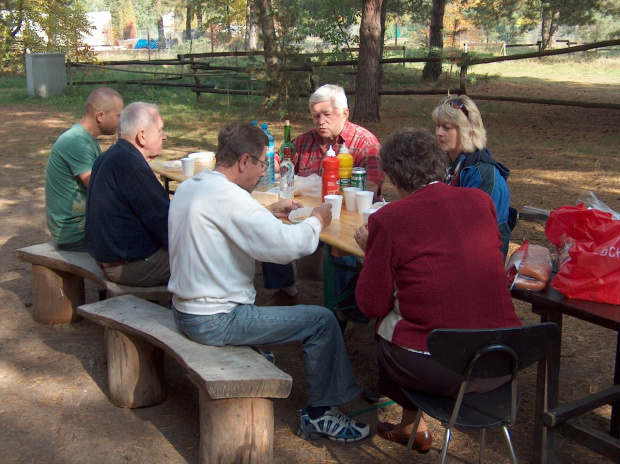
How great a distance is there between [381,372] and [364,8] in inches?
380

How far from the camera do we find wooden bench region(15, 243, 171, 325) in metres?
4.16

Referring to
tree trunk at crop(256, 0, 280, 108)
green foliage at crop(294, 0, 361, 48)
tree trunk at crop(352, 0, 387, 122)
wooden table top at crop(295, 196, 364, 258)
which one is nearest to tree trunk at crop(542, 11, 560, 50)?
green foliage at crop(294, 0, 361, 48)

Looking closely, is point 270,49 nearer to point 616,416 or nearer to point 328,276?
point 328,276

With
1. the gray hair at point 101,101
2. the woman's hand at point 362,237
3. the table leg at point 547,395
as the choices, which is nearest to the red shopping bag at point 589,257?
the table leg at point 547,395

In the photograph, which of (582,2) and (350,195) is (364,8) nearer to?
(350,195)

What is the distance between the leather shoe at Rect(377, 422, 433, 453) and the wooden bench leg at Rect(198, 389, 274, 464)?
0.61 m

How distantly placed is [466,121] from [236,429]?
1.96 m

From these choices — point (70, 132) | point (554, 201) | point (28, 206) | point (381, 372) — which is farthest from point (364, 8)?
point (381, 372)

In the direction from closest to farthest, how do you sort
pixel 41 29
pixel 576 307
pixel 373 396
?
1. pixel 576 307
2. pixel 373 396
3. pixel 41 29

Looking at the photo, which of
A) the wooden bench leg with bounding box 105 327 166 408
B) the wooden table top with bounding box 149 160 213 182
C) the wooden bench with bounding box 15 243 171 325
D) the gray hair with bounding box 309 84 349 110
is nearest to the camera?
the wooden bench leg with bounding box 105 327 166 408

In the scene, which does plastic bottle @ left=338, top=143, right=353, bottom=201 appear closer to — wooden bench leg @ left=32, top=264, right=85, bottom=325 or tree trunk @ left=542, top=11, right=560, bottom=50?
wooden bench leg @ left=32, top=264, right=85, bottom=325

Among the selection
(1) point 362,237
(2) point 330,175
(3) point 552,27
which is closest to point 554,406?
(1) point 362,237

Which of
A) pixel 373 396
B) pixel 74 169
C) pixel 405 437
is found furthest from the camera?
pixel 74 169

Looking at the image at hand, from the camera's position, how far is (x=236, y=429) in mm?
2662
